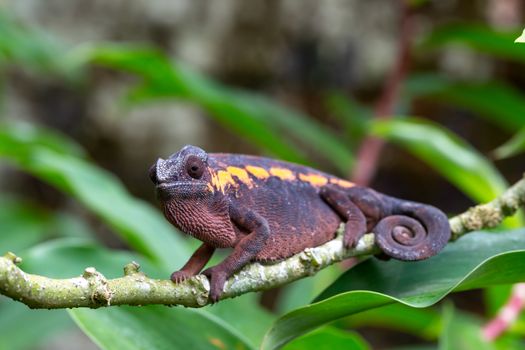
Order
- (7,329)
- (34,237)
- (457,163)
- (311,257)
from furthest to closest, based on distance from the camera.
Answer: (34,237), (7,329), (457,163), (311,257)

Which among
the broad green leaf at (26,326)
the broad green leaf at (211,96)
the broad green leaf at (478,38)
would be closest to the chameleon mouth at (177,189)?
the broad green leaf at (211,96)

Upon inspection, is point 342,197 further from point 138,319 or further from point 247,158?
point 138,319

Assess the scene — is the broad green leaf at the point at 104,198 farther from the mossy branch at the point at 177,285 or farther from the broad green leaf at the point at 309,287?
the mossy branch at the point at 177,285

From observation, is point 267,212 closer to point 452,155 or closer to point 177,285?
point 177,285

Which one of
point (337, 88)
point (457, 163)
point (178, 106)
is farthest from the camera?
point (178, 106)

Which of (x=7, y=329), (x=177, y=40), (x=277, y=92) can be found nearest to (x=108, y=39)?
(x=177, y=40)

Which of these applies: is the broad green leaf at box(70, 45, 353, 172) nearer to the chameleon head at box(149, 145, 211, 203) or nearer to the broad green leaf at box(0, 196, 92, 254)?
the broad green leaf at box(0, 196, 92, 254)
